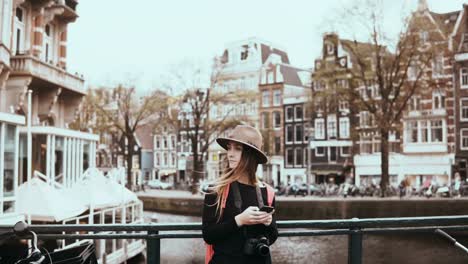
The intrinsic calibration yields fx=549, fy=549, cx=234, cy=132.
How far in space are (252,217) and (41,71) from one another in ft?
50.3

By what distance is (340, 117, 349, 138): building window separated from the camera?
35031 millimetres

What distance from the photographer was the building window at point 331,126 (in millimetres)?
35625

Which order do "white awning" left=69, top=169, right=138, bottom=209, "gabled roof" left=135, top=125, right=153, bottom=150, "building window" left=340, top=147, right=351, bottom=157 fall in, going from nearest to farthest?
"white awning" left=69, top=169, right=138, bottom=209 → "building window" left=340, top=147, right=351, bottom=157 → "gabled roof" left=135, top=125, right=153, bottom=150

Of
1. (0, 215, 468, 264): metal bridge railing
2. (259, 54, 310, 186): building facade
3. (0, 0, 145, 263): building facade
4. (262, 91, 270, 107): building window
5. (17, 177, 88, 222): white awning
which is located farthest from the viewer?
(262, 91, 270, 107): building window

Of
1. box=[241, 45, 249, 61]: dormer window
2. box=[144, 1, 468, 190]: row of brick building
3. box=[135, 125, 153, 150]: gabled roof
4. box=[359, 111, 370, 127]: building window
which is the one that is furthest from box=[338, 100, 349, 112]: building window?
box=[135, 125, 153, 150]: gabled roof

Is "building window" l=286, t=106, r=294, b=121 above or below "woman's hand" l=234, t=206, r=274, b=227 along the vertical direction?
above

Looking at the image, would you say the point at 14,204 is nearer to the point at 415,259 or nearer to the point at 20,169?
the point at 20,169

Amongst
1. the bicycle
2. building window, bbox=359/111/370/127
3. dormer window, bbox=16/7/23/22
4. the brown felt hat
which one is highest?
dormer window, bbox=16/7/23/22

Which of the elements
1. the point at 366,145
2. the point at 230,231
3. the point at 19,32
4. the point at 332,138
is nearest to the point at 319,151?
the point at 332,138

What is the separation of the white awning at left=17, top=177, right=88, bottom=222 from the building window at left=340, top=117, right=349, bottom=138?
85.3ft

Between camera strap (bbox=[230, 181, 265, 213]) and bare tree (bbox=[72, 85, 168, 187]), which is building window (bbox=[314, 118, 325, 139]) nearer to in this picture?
bare tree (bbox=[72, 85, 168, 187])

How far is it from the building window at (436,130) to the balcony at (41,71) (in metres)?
20.7

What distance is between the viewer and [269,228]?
7.73 ft

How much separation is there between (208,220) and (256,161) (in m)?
0.34
